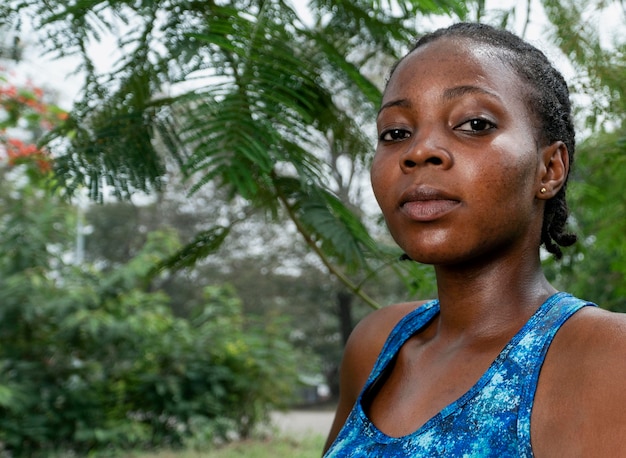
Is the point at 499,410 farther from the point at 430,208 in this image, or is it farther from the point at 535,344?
the point at 430,208

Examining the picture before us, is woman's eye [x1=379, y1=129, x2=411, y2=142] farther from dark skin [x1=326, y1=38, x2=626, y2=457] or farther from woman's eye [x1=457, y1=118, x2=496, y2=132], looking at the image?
woman's eye [x1=457, y1=118, x2=496, y2=132]

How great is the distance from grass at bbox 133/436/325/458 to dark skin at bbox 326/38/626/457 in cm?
761

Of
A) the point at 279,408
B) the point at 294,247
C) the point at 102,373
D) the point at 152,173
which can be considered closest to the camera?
the point at 152,173

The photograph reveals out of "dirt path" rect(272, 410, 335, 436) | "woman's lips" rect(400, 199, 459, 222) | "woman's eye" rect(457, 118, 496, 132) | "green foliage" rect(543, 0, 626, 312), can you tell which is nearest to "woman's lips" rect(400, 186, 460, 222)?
"woman's lips" rect(400, 199, 459, 222)

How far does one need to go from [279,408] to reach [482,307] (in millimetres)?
8730

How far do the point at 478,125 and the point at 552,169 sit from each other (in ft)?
0.53

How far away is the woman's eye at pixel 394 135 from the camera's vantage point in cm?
138

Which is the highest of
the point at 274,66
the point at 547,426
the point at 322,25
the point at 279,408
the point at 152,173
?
the point at 322,25

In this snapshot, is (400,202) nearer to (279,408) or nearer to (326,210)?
(326,210)

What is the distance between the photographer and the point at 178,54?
1790 mm

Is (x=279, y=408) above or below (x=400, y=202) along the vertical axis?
below

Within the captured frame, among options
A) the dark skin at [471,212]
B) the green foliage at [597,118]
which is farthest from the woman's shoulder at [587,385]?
the green foliage at [597,118]

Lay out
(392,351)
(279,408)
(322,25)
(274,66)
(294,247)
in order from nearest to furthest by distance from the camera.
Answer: (392,351) < (274,66) < (322,25) < (279,408) < (294,247)

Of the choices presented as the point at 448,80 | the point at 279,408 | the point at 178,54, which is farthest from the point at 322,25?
the point at 279,408
